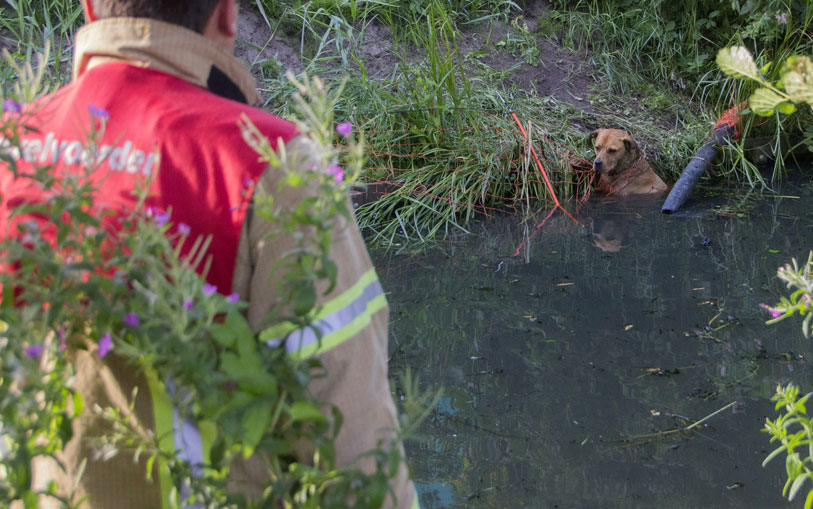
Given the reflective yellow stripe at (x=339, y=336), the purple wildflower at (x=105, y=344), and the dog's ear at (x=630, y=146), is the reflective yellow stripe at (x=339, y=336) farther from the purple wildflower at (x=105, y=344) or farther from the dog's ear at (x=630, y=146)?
the dog's ear at (x=630, y=146)

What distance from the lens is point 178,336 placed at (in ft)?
2.66

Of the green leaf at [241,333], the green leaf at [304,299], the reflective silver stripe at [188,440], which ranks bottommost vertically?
the reflective silver stripe at [188,440]

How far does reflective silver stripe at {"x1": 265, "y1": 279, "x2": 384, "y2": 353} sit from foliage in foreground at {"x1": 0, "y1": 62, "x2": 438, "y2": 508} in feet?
0.05

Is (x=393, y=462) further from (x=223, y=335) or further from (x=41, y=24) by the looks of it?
(x=41, y=24)

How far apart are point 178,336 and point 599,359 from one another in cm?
256

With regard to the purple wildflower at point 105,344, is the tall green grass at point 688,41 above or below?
below

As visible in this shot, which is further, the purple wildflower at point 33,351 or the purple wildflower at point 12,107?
the purple wildflower at point 12,107

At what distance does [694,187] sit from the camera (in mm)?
5895

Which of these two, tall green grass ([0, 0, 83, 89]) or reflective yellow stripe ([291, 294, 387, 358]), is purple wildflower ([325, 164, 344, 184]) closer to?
reflective yellow stripe ([291, 294, 387, 358])

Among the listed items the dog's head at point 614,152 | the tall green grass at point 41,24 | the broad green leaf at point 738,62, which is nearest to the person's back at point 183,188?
the broad green leaf at point 738,62

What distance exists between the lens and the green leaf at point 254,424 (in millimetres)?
833

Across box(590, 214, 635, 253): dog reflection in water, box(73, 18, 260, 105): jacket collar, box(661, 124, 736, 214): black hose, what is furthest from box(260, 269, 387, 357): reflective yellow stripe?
box(661, 124, 736, 214): black hose

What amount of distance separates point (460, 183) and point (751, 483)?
3136mm

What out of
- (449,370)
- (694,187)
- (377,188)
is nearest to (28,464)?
(449,370)
